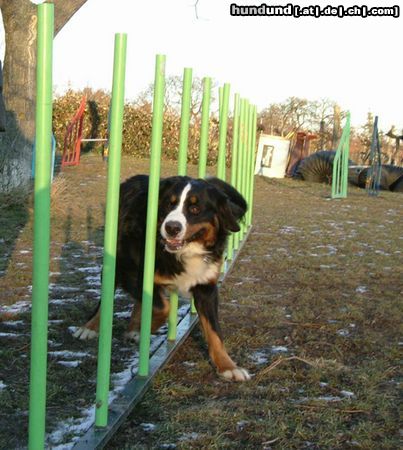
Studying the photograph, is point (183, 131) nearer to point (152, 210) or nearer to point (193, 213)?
point (193, 213)

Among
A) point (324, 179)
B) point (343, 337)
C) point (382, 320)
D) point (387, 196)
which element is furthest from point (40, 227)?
point (324, 179)

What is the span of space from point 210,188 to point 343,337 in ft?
4.15

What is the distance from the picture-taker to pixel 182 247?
3414mm

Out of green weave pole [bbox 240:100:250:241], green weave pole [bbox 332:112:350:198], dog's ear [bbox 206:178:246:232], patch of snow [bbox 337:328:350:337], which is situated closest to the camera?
dog's ear [bbox 206:178:246:232]

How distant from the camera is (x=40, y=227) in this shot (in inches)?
67.0

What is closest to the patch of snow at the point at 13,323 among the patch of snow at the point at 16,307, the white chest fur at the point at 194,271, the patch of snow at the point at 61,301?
the patch of snow at the point at 16,307

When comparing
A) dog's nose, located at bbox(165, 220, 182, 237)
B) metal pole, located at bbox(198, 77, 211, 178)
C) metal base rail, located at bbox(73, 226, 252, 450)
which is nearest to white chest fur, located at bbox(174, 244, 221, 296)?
dog's nose, located at bbox(165, 220, 182, 237)

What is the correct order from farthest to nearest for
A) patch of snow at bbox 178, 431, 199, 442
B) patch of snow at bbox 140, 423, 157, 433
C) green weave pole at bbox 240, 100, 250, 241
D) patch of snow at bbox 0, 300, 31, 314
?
green weave pole at bbox 240, 100, 250, 241 < patch of snow at bbox 0, 300, 31, 314 < patch of snow at bbox 140, 423, 157, 433 < patch of snow at bbox 178, 431, 199, 442

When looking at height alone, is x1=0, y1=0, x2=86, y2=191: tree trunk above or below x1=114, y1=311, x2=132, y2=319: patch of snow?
above

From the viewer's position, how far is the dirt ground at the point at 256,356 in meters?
2.46

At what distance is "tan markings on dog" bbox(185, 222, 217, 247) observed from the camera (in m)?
3.39

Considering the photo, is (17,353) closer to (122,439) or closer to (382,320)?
(122,439)

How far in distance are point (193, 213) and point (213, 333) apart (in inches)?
25.1

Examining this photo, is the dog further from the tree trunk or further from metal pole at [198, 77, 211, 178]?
the tree trunk
